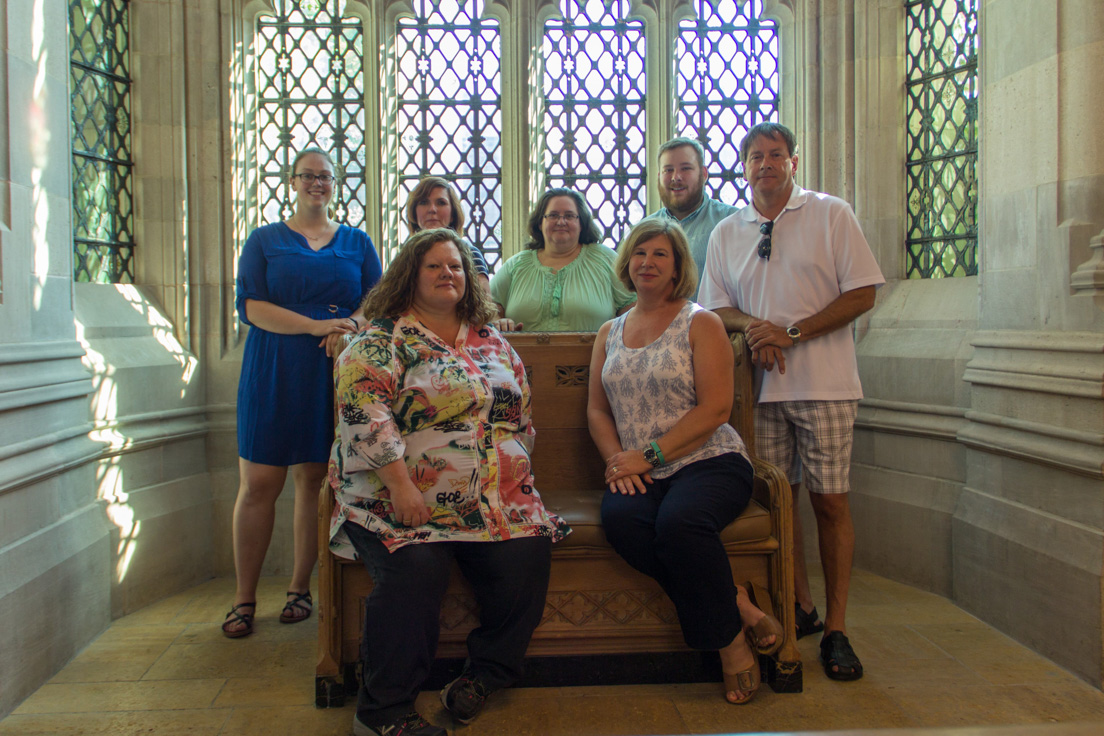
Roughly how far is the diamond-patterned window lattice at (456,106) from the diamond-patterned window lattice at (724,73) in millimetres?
1068

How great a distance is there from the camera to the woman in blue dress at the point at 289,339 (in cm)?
310

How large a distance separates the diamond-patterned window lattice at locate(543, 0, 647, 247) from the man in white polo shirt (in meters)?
1.70

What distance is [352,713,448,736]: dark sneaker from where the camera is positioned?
7.12ft

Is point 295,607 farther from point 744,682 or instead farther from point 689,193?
point 689,193

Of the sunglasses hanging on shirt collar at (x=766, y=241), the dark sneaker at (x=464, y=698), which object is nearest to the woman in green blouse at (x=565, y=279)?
the sunglasses hanging on shirt collar at (x=766, y=241)

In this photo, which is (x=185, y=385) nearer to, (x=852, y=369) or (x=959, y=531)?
(x=852, y=369)

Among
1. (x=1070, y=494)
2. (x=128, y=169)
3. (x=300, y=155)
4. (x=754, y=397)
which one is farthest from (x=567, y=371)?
(x=128, y=169)

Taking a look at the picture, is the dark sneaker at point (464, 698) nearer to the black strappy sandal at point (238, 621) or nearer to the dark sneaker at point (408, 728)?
the dark sneaker at point (408, 728)

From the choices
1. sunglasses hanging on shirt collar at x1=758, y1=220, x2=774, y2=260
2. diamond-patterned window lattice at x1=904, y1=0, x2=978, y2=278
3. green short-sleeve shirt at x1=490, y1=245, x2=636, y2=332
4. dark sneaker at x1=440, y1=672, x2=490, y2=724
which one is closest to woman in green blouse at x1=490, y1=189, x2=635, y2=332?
green short-sleeve shirt at x1=490, y1=245, x2=636, y2=332

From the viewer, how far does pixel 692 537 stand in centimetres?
235

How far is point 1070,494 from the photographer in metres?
2.76

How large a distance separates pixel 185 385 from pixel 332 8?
2.22m

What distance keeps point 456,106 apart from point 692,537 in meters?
Result: 3.10

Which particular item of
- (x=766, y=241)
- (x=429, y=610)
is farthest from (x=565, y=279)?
(x=429, y=610)
